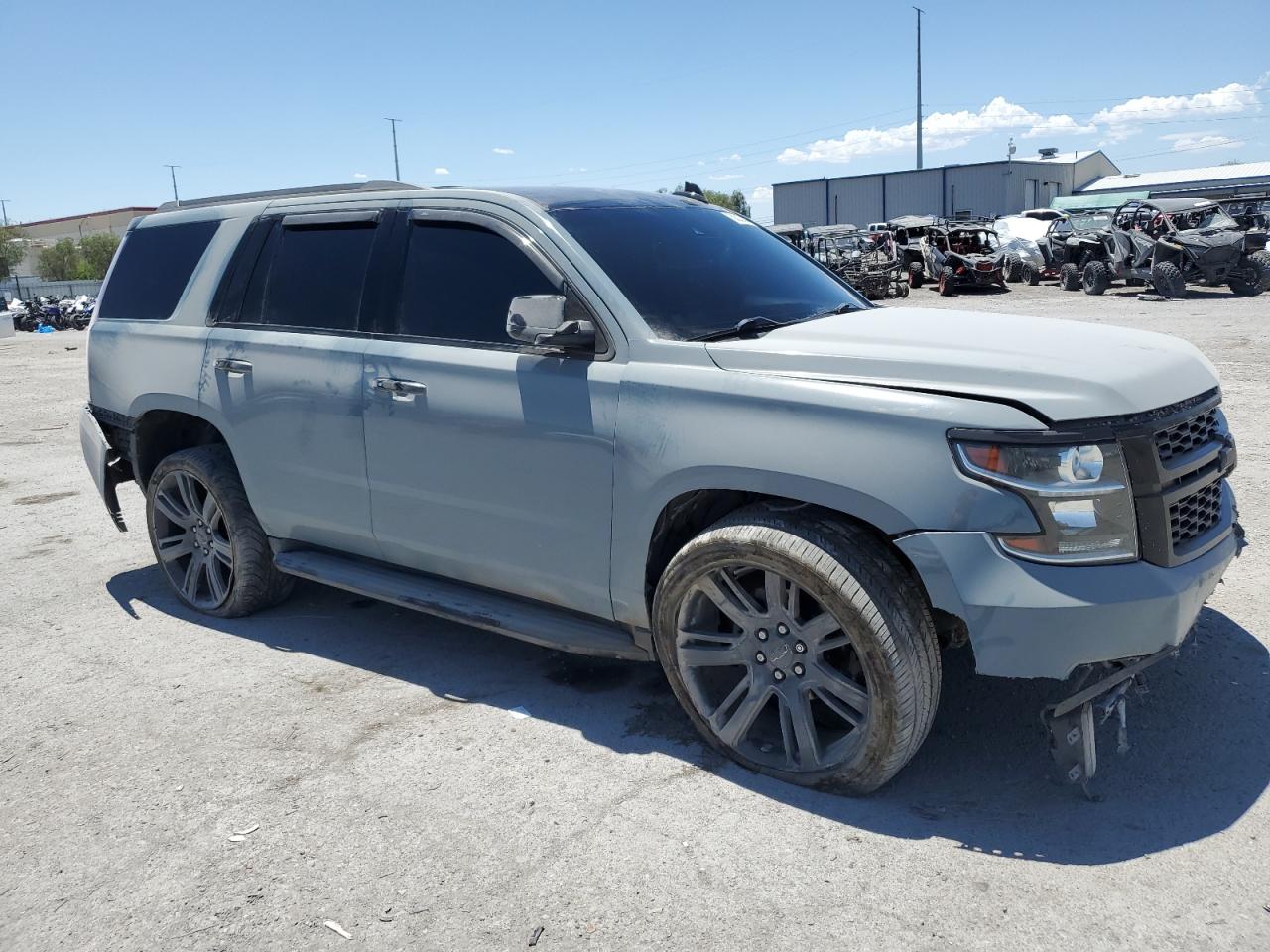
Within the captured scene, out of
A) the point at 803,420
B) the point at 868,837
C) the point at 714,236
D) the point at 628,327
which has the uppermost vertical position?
the point at 714,236

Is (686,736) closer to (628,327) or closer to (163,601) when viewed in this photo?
(628,327)

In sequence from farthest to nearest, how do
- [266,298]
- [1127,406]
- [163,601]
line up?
1. [163,601]
2. [266,298]
3. [1127,406]

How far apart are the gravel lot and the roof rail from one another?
204cm

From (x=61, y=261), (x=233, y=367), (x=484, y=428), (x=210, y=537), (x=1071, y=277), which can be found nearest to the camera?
(x=484, y=428)

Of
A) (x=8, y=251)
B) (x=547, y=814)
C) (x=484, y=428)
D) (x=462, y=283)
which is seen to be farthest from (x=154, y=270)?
(x=8, y=251)

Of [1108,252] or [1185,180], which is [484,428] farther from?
[1185,180]

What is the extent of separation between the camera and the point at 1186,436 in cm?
306

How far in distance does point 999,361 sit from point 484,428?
70.3 inches

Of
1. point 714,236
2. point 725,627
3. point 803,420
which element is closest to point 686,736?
point 725,627

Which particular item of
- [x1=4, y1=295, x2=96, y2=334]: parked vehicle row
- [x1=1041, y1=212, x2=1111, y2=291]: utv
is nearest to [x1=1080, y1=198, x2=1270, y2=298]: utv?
[x1=1041, y1=212, x2=1111, y2=291]: utv

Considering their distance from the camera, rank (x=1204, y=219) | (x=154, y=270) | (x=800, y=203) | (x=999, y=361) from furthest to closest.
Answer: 1. (x=800, y=203)
2. (x=1204, y=219)
3. (x=154, y=270)
4. (x=999, y=361)

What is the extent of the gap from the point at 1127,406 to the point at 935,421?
1.73 feet

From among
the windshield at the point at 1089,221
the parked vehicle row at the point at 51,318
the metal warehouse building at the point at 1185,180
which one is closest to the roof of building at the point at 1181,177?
the metal warehouse building at the point at 1185,180

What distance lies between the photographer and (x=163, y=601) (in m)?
5.42
